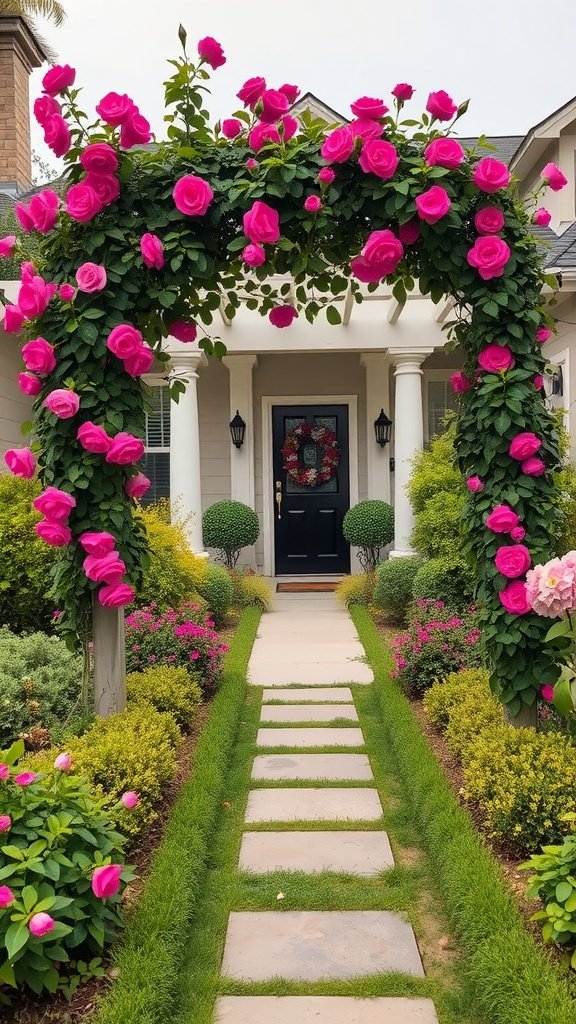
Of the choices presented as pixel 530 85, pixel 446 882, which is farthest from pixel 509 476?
pixel 530 85

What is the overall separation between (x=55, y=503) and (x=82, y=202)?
1.23 m

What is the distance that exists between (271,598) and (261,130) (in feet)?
18.7

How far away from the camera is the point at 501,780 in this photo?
2.84m

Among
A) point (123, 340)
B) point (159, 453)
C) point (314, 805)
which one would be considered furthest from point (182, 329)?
point (159, 453)

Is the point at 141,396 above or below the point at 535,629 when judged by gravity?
above

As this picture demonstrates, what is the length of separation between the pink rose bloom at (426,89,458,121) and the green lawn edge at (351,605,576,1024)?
2.84 m

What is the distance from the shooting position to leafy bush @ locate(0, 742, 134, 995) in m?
1.96

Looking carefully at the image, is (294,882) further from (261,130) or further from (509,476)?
(261,130)

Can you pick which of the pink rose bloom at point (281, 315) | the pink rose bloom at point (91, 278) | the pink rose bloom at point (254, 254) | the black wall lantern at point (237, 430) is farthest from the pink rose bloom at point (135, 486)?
the black wall lantern at point (237, 430)

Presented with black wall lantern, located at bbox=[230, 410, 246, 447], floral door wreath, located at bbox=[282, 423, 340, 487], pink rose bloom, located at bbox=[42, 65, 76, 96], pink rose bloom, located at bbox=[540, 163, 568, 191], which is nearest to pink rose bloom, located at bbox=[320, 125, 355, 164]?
pink rose bloom, located at bbox=[540, 163, 568, 191]

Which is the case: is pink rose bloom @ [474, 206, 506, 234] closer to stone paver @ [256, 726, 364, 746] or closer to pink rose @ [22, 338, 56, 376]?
pink rose @ [22, 338, 56, 376]

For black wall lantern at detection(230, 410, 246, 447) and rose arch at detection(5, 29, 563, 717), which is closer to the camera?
rose arch at detection(5, 29, 563, 717)

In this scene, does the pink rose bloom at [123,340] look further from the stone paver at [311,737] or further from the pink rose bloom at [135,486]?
the stone paver at [311,737]

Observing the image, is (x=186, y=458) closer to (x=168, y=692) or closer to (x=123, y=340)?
(x=168, y=692)
